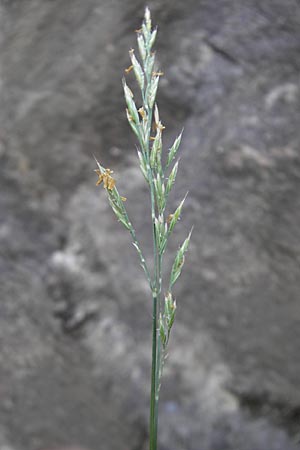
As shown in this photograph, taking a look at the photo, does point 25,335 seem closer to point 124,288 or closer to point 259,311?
point 124,288

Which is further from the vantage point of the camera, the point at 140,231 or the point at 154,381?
the point at 140,231

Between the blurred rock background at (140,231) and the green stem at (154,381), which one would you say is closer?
the green stem at (154,381)

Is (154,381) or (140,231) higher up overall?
(154,381)

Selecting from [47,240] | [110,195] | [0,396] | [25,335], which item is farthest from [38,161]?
[110,195]

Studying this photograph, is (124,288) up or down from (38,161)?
down

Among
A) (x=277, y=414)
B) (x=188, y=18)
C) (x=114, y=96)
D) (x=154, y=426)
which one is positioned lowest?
(x=277, y=414)

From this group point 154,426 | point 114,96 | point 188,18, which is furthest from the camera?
point 114,96

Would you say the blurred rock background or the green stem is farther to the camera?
the blurred rock background

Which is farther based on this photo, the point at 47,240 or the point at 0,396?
the point at 47,240
